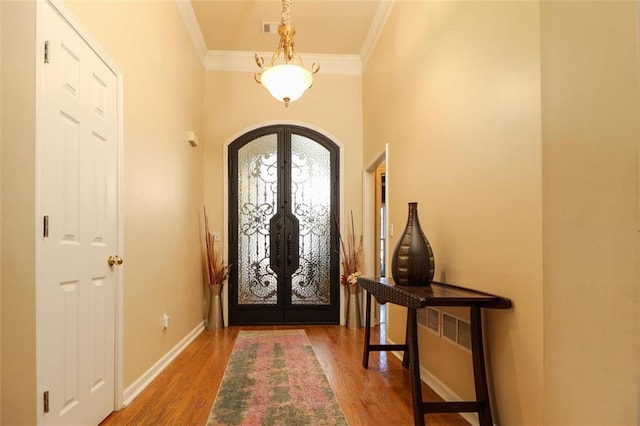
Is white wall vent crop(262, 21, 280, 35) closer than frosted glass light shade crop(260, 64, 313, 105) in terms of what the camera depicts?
No

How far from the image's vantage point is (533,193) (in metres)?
1.71

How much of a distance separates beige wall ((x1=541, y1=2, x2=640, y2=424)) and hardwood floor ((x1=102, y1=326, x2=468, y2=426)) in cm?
168

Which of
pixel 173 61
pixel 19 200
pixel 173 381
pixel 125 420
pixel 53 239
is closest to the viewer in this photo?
pixel 19 200

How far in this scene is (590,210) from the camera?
2.42 feet

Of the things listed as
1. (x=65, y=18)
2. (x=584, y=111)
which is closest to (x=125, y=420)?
(x=65, y=18)

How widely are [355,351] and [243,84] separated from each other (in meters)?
3.52

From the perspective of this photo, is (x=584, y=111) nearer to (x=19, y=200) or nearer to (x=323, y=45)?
(x=19, y=200)

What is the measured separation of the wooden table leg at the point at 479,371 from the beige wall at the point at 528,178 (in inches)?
2.7

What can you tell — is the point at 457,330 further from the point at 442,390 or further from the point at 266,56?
the point at 266,56

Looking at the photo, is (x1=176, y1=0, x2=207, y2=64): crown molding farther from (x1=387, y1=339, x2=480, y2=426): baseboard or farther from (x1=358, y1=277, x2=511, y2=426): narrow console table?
(x1=387, y1=339, x2=480, y2=426): baseboard

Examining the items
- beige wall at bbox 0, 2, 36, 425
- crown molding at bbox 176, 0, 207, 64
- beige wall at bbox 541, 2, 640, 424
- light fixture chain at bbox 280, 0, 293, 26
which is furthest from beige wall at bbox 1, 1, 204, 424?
beige wall at bbox 541, 2, 640, 424

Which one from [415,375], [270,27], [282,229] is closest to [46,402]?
[415,375]

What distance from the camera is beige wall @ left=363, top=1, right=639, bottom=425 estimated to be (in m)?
0.69

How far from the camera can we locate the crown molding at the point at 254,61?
17.0 feet
